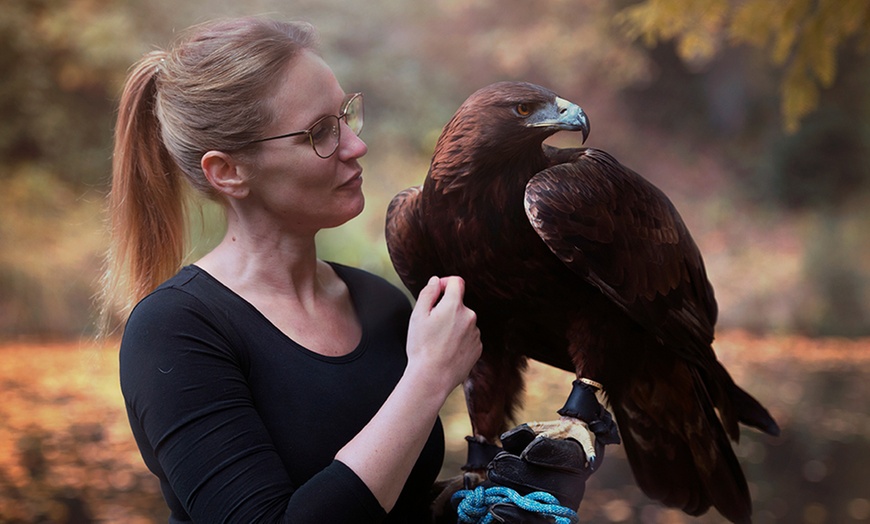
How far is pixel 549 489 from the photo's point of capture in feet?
4.00

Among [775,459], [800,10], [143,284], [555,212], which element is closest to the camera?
[555,212]

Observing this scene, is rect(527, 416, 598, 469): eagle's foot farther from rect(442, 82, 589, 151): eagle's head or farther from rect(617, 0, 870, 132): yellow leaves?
rect(617, 0, 870, 132): yellow leaves

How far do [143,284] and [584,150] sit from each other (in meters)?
0.86

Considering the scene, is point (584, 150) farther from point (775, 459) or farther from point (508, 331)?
point (775, 459)

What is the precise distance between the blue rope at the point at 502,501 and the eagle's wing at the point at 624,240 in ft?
1.10

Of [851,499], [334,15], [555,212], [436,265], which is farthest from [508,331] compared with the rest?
[334,15]

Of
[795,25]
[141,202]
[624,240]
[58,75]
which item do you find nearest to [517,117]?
[624,240]

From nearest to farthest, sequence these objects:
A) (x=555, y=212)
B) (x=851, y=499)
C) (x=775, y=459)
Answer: (x=555, y=212) < (x=851, y=499) < (x=775, y=459)

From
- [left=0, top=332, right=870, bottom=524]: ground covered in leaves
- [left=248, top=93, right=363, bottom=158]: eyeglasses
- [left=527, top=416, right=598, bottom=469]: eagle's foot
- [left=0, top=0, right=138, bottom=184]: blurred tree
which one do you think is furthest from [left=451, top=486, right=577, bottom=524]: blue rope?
[left=0, top=0, right=138, bottom=184]: blurred tree

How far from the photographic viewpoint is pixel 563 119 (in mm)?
1230

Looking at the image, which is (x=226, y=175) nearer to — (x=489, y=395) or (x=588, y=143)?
(x=489, y=395)

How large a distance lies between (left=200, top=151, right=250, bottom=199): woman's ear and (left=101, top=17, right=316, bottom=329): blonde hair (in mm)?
23

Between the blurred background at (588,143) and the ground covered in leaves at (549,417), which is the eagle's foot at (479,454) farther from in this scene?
the blurred background at (588,143)

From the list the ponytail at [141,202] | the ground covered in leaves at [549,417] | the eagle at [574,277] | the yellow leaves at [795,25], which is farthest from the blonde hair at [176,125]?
the ground covered in leaves at [549,417]
